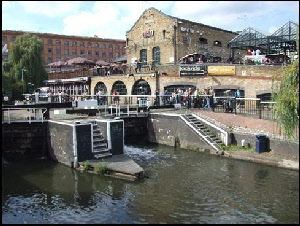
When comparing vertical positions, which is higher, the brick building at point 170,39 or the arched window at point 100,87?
the brick building at point 170,39

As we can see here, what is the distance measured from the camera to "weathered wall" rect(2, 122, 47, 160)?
19.0 m

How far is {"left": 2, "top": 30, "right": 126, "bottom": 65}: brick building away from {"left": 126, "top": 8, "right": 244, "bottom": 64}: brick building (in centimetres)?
4192

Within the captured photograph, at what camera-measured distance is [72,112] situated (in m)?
23.5

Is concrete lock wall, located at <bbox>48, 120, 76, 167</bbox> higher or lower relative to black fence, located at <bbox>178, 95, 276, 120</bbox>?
lower

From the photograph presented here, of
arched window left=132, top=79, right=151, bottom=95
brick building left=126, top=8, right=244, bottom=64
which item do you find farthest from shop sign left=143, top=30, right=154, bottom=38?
arched window left=132, top=79, right=151, bottom=95

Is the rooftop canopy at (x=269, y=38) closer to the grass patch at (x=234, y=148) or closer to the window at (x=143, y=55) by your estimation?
the window at (x=143, y=55)

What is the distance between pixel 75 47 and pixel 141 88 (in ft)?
170

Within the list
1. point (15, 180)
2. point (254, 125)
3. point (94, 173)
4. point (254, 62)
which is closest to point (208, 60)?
point (254, 62)

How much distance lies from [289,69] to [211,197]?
488 centimetres

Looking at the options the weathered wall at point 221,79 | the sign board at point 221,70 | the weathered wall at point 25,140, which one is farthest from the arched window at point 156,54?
the weathered wall at point 25,140

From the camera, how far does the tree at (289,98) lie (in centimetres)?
1161

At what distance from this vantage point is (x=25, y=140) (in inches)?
762

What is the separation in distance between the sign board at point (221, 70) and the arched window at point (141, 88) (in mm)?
6591

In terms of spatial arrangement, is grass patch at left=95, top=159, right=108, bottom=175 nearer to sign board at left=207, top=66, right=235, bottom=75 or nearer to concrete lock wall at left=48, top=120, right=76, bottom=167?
concrete lock wall at left=48, top=120, right=76, bottom=167
